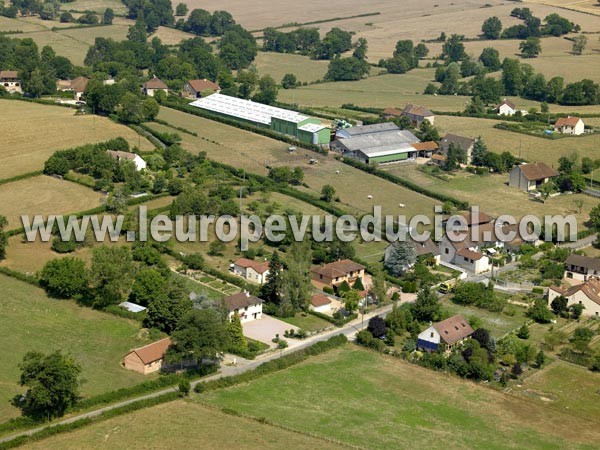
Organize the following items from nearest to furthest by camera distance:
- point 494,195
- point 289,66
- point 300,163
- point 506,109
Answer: point 494,195 → point 300,163 → point 506,109 → point 289,66

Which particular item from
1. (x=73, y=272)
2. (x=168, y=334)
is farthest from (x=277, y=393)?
(x=73, y=272)

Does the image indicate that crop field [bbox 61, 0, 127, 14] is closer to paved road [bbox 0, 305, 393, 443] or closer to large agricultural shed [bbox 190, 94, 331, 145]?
large agricultural shed [bbox 190, 94, 331, 145]

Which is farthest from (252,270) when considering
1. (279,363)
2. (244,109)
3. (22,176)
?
(244,109)

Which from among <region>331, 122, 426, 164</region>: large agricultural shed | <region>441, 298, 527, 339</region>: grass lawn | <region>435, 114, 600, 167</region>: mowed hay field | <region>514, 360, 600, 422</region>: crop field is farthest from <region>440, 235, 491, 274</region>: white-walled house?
<region>435, 114, 600, 167</region>: mowed hay field

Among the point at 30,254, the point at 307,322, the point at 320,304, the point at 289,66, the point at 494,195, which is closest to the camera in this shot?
the point at 307,322

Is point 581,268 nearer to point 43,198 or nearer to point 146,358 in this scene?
point 146,358

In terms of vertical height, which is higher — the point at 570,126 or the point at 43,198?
the point at 43,198
